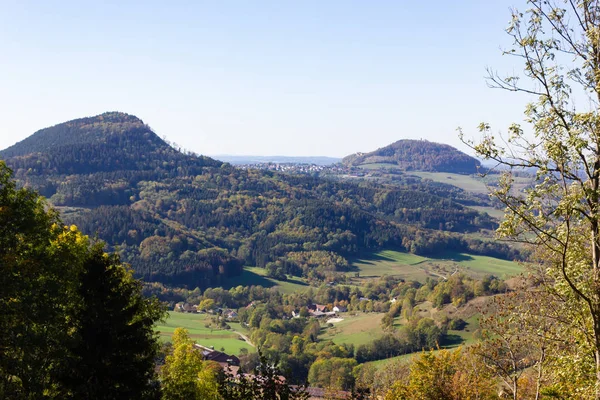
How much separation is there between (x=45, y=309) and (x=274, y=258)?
588 ft

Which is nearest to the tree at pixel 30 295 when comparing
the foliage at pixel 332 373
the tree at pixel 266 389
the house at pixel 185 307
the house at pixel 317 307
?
the tree at pixel 266 389

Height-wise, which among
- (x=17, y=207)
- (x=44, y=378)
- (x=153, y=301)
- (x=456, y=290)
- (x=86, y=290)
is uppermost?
(x=17, y=207)

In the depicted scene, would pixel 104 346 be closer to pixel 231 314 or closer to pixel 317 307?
pixel 231 314

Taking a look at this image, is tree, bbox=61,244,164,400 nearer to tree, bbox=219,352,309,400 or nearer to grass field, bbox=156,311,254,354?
tree, bbox=219,352,309,400

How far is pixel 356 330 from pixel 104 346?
102m

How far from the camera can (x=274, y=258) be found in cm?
19700

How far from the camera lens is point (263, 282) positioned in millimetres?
170250

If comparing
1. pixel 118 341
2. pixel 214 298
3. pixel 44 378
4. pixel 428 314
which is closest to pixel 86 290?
pixel 118 341

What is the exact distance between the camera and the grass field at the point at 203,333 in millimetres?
101312

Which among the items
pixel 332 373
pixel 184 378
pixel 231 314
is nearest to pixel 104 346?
pixel 184 378

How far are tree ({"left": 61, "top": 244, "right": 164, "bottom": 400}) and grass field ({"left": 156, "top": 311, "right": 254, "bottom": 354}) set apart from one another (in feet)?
261

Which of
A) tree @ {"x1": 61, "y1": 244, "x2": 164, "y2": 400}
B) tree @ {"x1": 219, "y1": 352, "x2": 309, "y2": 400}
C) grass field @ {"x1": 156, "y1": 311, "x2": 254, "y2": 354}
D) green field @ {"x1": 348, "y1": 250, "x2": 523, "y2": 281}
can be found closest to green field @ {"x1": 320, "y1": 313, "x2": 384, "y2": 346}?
grass field @ {"x1": 156, "y1": 311, "x2": 254, "y2": 354}

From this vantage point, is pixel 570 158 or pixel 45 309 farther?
pixel 45 309

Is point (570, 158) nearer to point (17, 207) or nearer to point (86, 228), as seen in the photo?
point (17, 207)
